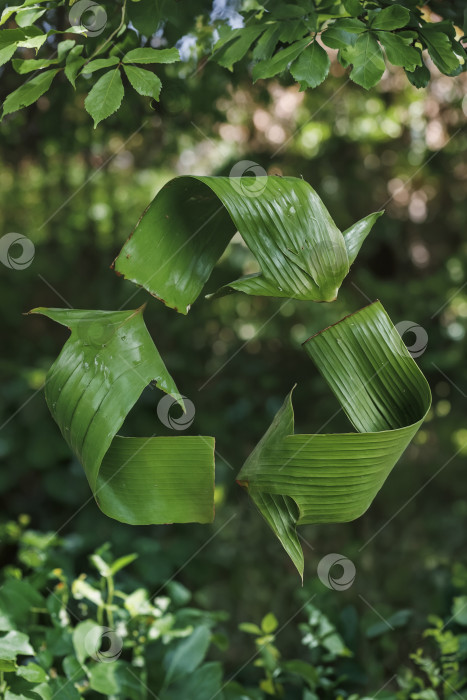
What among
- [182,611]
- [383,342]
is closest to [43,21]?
[383,342]

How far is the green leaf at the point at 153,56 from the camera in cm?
52

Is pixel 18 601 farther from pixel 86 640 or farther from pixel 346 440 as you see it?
pixel 346 440

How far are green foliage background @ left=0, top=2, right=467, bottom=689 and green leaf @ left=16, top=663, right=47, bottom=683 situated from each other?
1.22 ft

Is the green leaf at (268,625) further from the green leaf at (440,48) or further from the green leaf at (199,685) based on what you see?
the green leaf at (440,48)

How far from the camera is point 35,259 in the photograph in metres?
2.13

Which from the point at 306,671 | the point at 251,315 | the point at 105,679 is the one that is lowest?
the point at 251,315

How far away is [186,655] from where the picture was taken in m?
0.78

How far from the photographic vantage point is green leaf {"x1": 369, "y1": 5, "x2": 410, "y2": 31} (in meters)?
0.53

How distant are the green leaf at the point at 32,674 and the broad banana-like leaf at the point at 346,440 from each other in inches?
12.0

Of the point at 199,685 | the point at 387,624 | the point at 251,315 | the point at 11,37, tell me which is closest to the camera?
the point at 11,37

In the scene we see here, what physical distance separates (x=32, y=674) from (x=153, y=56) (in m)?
0.55

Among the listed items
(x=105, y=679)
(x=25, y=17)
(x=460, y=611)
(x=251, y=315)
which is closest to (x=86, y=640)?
(x=105, y=679)

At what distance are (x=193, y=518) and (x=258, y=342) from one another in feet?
5.28

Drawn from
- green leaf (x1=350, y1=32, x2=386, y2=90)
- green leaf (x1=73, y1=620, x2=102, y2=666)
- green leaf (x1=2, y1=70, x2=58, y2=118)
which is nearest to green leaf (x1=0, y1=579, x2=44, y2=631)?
green leaf (x1=73, y1=620, x2=102, y2=666)
